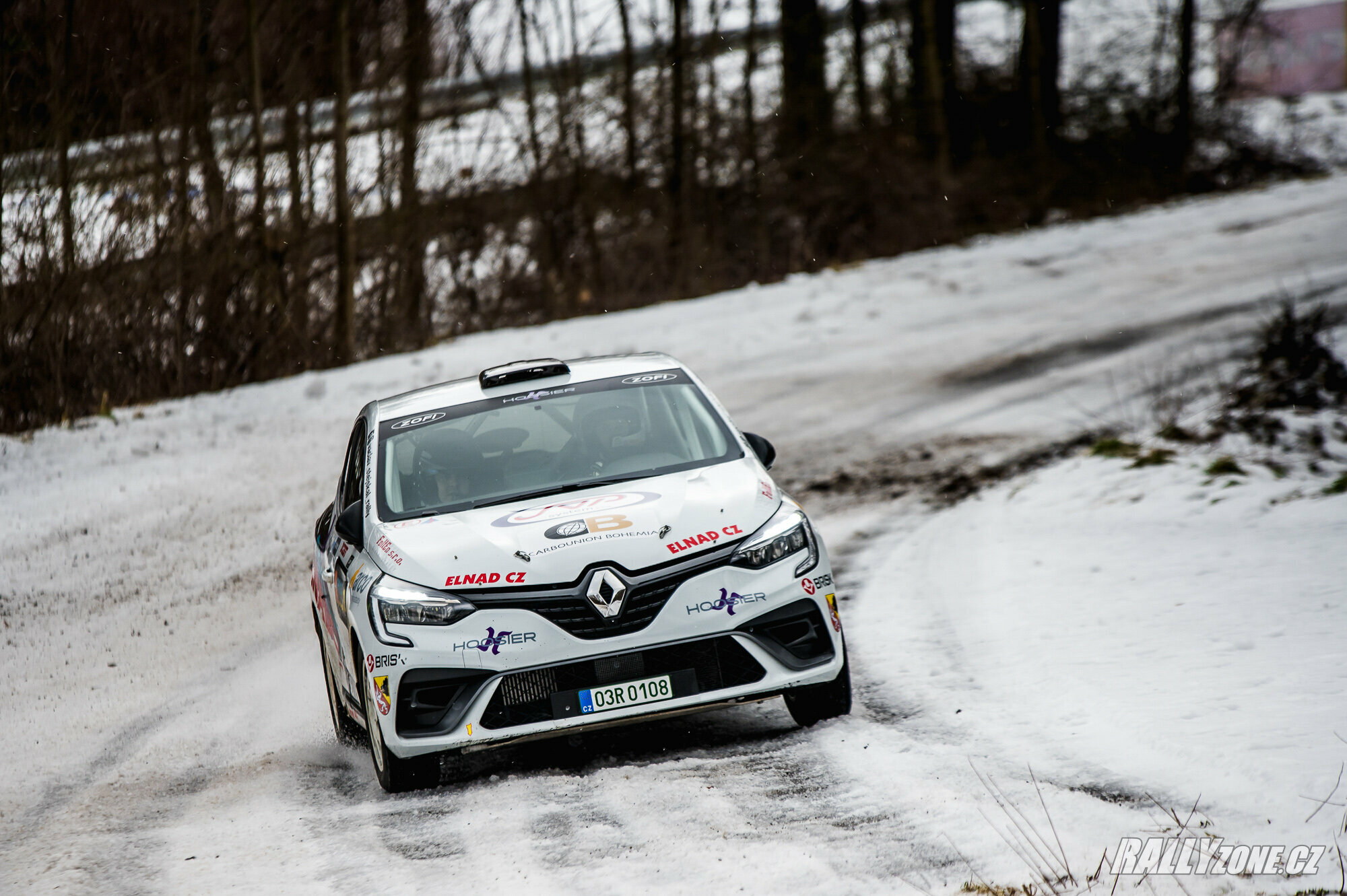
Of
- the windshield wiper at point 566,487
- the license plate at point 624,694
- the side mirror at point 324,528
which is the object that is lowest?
the license plate at point 624,694

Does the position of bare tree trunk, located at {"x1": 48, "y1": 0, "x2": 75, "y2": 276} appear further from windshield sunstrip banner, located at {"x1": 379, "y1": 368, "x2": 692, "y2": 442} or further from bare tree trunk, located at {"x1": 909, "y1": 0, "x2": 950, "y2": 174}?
bare tree trunk, located at {"x1": 909, "y1": 0, "x2": 950, "y2": 174}

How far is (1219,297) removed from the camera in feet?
58.4

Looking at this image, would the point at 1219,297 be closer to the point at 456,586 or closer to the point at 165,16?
the point at 165,16

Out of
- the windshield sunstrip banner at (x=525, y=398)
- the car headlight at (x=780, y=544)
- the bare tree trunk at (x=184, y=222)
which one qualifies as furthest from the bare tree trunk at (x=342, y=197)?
the car headlight at (x=780, y=544)

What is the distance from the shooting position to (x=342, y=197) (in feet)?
61.6

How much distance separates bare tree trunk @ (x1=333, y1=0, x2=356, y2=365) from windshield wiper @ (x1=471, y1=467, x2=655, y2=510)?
1331cm

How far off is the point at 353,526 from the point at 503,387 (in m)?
1.27

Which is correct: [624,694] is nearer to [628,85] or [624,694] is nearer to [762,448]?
[762,448]

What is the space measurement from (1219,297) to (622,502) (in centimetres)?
1415

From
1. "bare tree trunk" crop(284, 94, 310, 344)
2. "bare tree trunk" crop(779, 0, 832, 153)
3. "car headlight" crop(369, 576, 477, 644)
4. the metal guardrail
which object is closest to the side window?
"car headlight" crop(369, 576, 477, 644)

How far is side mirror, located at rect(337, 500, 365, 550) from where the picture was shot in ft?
19.8

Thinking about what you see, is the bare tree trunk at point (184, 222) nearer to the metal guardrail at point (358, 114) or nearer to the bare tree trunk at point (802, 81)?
the metal guardrail at point (358, 114)

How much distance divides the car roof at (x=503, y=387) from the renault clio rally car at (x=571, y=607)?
0.76m

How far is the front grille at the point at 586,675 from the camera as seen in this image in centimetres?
536
